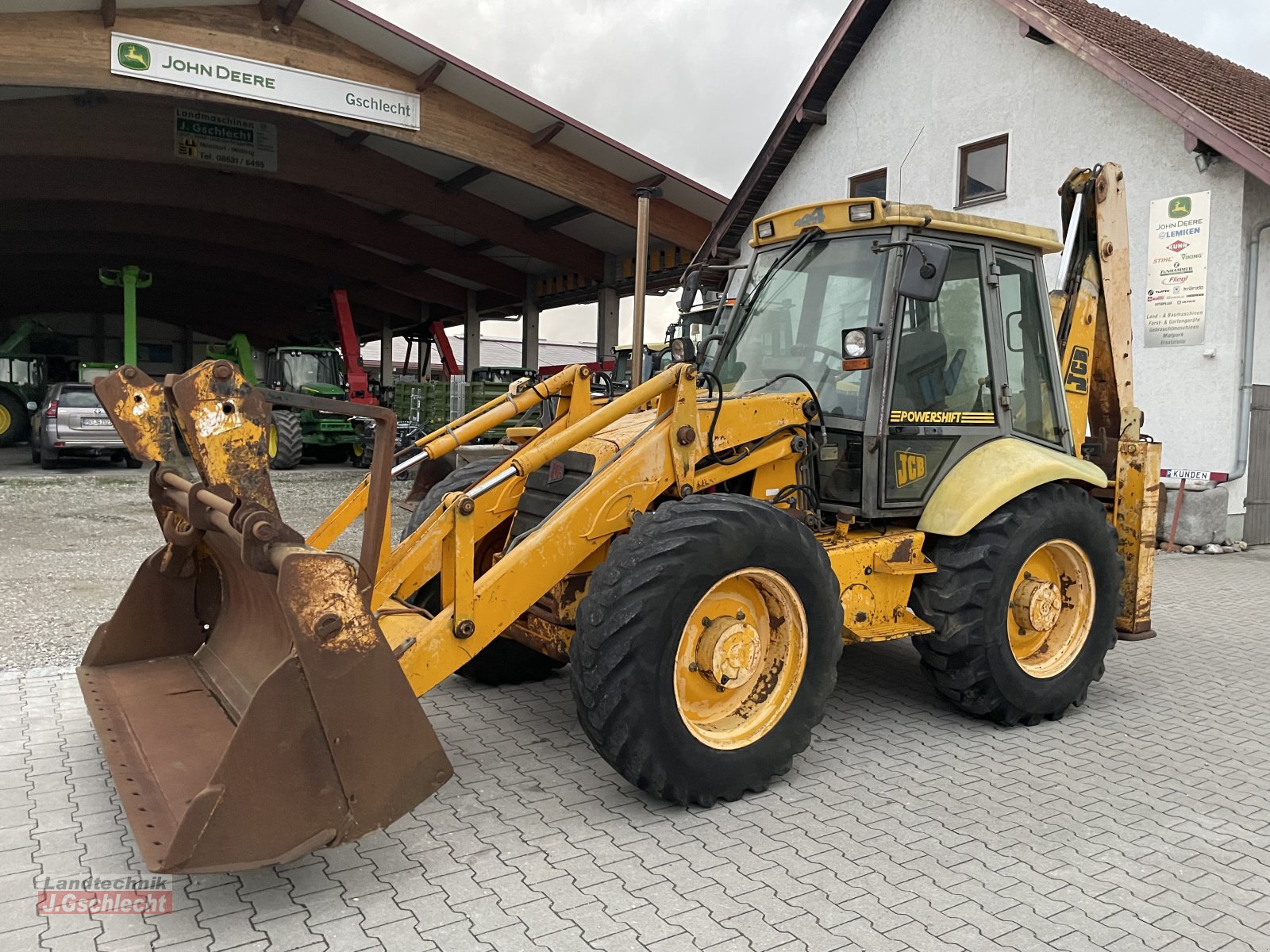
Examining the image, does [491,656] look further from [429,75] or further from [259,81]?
[429,75]

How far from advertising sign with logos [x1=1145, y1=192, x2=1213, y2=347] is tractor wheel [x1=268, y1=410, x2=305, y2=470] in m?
14.0

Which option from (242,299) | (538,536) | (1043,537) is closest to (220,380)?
(538,536)

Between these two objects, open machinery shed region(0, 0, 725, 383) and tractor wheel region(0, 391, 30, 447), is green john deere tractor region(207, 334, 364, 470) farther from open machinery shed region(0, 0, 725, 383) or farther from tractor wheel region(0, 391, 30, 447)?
tractor wheel region(0, 391, 30, 447)

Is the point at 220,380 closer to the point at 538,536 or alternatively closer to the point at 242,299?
the point at 538,536

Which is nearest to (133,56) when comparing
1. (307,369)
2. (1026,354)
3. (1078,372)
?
(307,369)

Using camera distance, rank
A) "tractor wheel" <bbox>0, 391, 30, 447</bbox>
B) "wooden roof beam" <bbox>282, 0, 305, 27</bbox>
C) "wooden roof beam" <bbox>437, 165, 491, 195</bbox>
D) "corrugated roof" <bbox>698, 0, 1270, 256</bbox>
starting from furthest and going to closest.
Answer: "tractor wheel" <bbox>0, 391, 30, 447</bbox>, "wooden roof beam" <bbox>437, 165, 491, 195</bbox>, "wooden roof beam" <bbox>282, 0, 305, 27</bbox>, "corrugated roof" <bbox>698, 0, 1270, 256</bbox>

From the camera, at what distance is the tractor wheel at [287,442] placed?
17.9m

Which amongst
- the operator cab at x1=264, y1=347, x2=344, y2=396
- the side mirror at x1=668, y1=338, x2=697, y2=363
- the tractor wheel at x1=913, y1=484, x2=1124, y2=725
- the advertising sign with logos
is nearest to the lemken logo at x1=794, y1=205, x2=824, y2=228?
the side mirror at x1=668, y1=338, x2=697, y2=363

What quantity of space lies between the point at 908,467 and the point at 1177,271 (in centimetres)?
761

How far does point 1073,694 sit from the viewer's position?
491 centimetres

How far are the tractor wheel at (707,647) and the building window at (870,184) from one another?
11079 millimetres

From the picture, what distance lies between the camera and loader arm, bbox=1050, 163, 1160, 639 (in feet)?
17.9

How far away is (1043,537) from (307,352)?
61.4 feet

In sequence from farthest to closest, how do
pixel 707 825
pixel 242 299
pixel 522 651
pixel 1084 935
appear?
pixel 242 299 < pixel 522 651 < pixel 707 825 < pixel 1084 935
